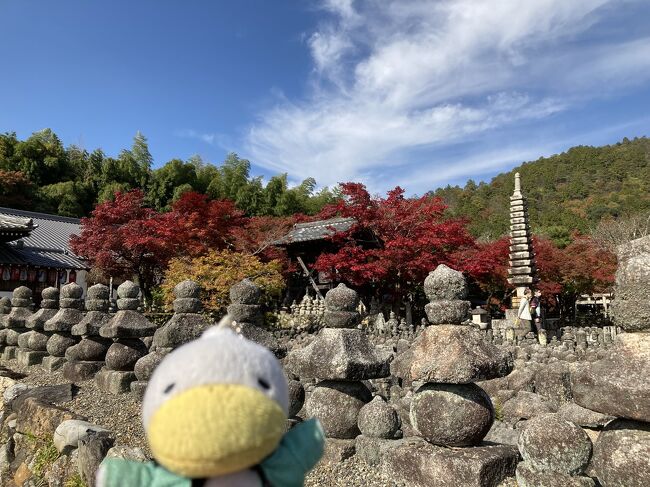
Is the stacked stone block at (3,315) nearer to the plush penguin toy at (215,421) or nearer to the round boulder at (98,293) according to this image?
the round boulder at (98,293)

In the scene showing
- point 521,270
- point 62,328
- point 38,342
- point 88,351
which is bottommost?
point 38,342

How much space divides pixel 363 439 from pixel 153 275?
1434 cm

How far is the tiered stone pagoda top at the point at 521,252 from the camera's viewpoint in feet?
48.3

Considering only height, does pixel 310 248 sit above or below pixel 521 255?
above

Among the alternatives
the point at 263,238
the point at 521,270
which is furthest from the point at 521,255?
the point at 263,238

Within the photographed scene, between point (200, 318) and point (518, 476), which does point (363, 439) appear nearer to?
point (518, 476)

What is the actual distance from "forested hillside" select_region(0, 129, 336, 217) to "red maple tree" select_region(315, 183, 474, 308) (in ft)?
45.8

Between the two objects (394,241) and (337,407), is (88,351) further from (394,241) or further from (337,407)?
(394,241)

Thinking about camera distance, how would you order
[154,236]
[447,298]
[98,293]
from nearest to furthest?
[447,298] < [98,293] < [154,236]

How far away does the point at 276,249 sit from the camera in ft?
56.8

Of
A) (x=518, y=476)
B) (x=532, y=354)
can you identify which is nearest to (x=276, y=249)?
(x=532, y=354)

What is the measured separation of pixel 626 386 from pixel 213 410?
220cm

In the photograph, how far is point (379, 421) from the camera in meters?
3.68

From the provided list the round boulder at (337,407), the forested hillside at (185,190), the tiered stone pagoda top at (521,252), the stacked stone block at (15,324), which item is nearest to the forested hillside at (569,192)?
the forested hillside at (185,190)
